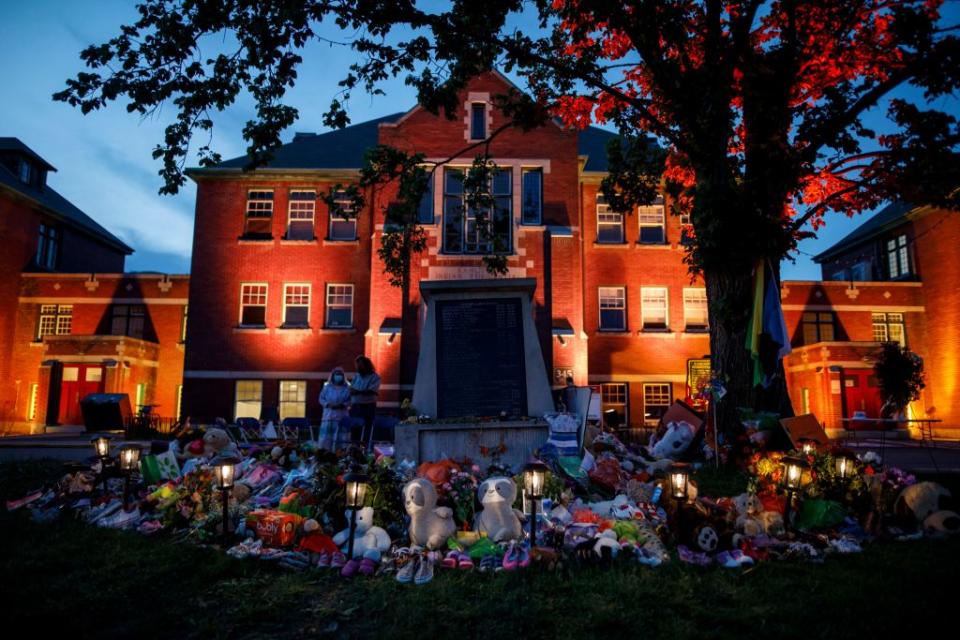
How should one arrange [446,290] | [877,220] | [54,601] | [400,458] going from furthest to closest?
1. [877,220]
2. [446,290]
3. [400,458]
4. [54,601]

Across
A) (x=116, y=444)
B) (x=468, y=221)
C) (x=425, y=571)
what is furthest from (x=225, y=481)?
(x=468, y=221)

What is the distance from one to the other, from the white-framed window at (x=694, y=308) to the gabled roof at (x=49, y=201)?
1182 inches

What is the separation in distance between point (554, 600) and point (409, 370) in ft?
56.8

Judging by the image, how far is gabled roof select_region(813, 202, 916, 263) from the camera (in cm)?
2863

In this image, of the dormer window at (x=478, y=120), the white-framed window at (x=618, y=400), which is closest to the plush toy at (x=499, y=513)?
the dormer window at (x=478, y=120)

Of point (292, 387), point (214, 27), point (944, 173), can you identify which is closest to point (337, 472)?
point (214, 27)

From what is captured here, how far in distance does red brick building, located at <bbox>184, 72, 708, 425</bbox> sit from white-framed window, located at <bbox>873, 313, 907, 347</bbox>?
8.89 metres

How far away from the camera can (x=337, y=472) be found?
6973 mm

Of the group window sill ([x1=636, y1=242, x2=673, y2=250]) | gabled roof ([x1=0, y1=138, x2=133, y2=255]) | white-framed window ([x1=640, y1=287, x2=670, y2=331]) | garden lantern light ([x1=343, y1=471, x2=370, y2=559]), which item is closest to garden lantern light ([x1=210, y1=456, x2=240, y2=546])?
garden lantern light ([x1=343, y1=471, x2=370, y2=559])

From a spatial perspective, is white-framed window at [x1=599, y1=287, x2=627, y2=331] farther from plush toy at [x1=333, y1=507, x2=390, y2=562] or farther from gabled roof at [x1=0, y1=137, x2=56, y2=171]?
gabled roof at [x1=0, y1=137, x2=56, y2=171]

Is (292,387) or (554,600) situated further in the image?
(292,387)

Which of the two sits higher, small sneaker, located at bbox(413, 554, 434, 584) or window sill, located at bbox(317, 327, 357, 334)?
window sill, located at bbox(317, 327, 357, 334)

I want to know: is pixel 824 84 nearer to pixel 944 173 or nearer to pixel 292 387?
pixel 944 173

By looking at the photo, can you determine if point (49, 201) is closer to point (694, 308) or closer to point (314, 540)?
point (694, 308)
